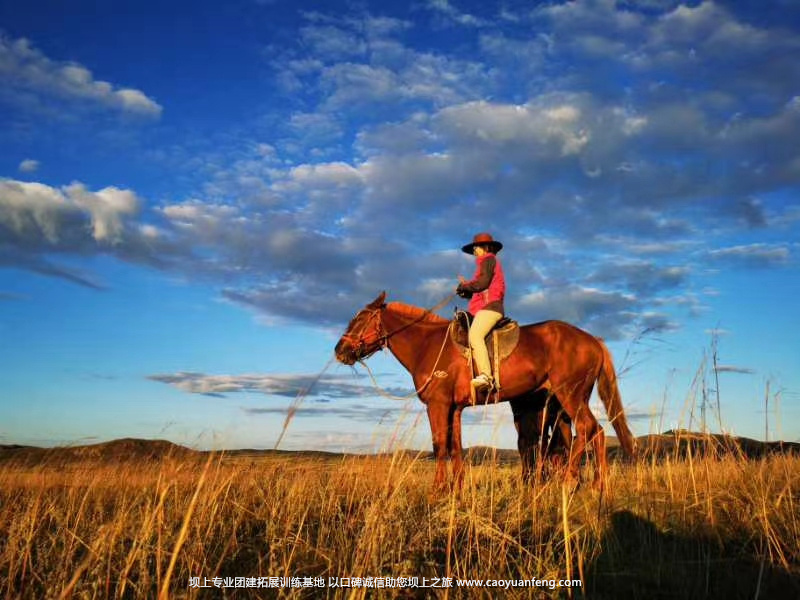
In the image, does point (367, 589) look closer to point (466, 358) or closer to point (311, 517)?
point (311, 517)

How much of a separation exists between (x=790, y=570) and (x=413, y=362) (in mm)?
6518

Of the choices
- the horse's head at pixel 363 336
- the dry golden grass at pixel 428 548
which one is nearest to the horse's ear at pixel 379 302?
the horse's head at pixel 363 336

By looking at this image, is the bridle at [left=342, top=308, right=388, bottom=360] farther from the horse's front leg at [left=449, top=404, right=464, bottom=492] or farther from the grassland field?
the grassland field

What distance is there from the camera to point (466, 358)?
912 cm

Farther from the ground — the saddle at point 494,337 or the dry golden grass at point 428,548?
the saddle at point 494,337

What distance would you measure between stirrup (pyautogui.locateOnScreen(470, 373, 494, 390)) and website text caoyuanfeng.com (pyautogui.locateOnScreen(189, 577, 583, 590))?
5207 mm

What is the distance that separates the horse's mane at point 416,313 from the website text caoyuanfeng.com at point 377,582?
22.1 feet

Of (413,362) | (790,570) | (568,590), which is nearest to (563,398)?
(413,362)

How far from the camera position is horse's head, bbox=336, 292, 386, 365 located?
33.3 feet

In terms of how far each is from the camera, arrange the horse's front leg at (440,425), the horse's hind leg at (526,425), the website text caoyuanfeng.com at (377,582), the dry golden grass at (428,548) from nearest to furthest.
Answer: the website text caoyuanfeng.com at (377,582), the dry golden grass at (428,548), the horse's front leg at (440,425), the horse's hind leg at (526,425)

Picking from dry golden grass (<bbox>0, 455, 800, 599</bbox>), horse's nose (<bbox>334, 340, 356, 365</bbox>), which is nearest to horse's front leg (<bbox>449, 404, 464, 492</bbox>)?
horse's nose (<bbox>334, 340, 356, 365</bbox>)

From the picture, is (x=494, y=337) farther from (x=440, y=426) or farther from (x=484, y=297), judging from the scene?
(x=440, y=426)

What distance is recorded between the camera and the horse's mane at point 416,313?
10.1m

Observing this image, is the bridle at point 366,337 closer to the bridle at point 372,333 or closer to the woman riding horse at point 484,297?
the bridle at point 372,333
